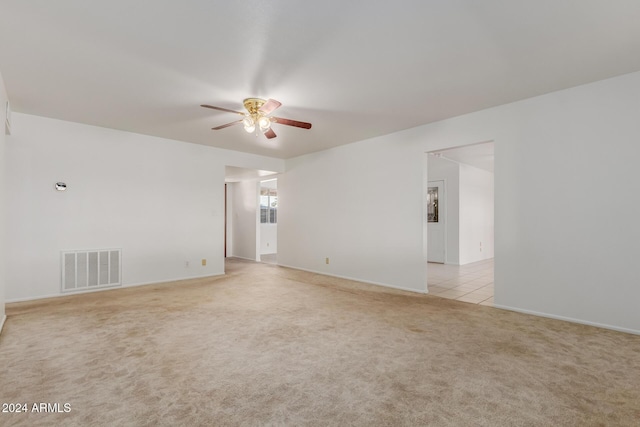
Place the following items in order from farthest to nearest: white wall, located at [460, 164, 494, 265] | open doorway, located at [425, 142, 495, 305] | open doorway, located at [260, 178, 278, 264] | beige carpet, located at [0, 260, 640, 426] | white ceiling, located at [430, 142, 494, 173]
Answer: open doorway, located at [260, 178, 278, 264] → white wall, located at [460, 164, 494, 265] → open doorway, located at [425, 142, 495, 305] → white ceiling, located at [430, 142, 494, 173] → beige carpet, located at [0, 260, 640, 426]

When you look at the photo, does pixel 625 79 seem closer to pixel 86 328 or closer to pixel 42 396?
pixel 42 396

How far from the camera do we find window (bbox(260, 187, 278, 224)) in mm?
10176

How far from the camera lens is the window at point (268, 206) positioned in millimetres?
10176

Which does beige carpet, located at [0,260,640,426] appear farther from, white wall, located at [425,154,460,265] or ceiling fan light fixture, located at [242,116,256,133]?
white wall, located at [425,154,460,265]

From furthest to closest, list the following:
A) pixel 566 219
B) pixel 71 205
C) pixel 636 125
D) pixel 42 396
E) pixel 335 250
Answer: pixel 335 250
pixel 71 205
pixel 566 219
pixel 636 125
pixel 42 396

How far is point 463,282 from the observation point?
5438 millimetres

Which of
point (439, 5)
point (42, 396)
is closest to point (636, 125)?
point (439, 5)

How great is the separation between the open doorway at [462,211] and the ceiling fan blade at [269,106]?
4.49m

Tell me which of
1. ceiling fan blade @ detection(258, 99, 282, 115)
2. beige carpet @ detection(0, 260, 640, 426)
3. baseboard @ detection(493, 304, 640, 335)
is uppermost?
ceiling fan blade @ detection(258, 99, 282, 115)

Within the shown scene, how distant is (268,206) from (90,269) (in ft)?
19.7

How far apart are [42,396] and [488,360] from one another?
10.2 ft

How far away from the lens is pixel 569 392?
1.99 metres

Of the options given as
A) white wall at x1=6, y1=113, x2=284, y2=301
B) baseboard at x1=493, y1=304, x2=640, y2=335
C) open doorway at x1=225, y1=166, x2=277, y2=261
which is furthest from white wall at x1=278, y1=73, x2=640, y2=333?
open doorway at x1=225, y1=166, x2=277, y2=261

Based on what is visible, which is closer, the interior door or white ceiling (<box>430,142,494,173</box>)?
white ceiling (<box>430,142,494,173</box>)
